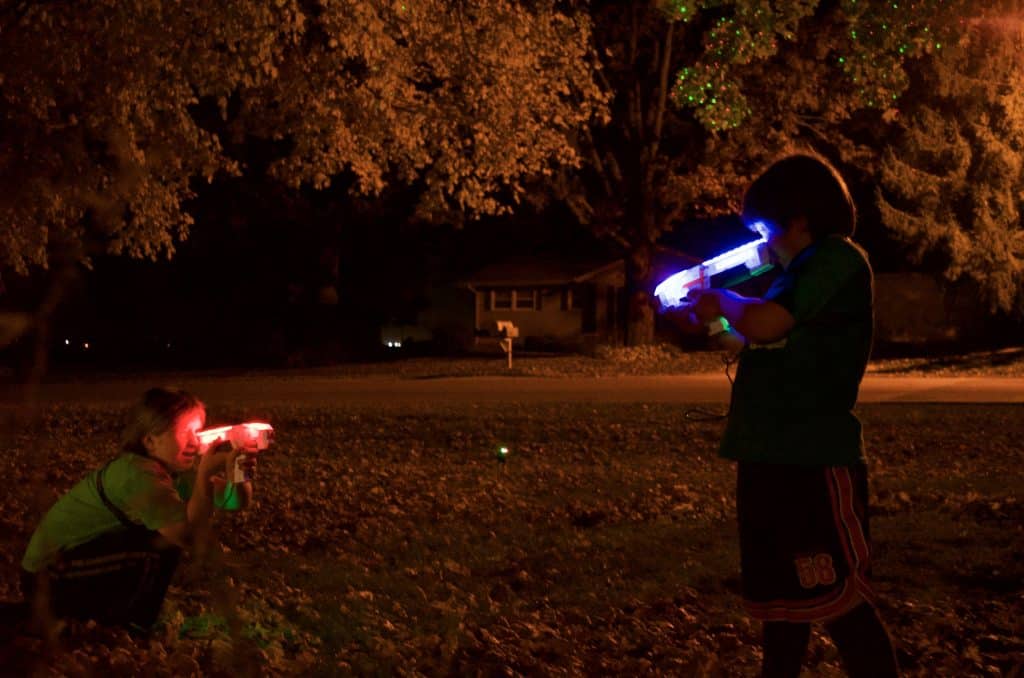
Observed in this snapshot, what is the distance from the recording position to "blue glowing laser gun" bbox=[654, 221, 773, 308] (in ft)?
11.7

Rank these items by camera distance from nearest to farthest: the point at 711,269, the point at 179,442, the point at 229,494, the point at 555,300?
the point at 711,269 < the point at 179,442 < the point at 229,494 < the point at 555,300

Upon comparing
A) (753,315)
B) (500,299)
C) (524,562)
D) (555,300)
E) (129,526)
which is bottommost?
(524,562)

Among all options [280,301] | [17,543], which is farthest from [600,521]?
[280,301]

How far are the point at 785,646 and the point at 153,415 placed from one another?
8.11 ft

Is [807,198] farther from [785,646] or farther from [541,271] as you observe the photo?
[541,271]

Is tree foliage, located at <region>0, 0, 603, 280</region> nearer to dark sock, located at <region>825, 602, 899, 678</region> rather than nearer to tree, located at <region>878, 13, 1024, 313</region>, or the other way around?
dark sock, located at <region>825, 602, 899, 678</region>

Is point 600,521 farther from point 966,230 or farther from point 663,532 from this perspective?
point 966,230

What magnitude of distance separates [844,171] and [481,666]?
100 feet

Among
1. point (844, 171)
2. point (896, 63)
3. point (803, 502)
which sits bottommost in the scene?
point (803, 502)

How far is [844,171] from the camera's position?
32.7 metres

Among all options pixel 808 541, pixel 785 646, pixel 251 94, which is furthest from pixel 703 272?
pixel 251 94

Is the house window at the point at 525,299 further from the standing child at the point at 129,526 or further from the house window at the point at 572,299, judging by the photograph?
the standing child at the point at 129,526

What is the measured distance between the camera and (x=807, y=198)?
3.47 metres

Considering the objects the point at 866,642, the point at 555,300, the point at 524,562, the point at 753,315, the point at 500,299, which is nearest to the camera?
the point at 753,315
